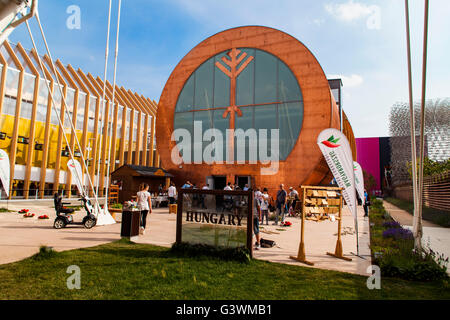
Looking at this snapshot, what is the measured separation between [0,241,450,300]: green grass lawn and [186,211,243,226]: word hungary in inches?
37.0

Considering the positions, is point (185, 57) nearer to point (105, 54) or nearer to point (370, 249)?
point (105, 54)

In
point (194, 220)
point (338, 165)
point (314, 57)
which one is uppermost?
point (314, 57)

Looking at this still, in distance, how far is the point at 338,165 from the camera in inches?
317

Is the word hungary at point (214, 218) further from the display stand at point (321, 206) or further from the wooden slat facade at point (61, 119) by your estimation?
the wooden slat facade at point (61, 119)

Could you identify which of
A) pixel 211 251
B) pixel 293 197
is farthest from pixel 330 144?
pixel 293 197

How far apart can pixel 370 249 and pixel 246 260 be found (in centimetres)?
427

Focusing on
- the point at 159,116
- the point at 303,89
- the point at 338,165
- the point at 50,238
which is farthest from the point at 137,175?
the point at 338,165

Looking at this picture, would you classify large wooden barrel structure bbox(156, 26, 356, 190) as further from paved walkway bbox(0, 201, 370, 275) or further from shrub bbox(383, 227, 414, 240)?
shrub bbox(383, 227, 414, 240)

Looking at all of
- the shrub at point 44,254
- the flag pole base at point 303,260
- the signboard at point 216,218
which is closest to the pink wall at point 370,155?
the flag pole base at point 303,260

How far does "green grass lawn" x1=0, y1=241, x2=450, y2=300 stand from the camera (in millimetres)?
4371

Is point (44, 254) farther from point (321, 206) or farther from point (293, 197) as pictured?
point (293, 197)

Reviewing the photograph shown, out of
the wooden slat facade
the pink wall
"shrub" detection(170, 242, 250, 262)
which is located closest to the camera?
"shrub" detection(170, 242, 250, 262)

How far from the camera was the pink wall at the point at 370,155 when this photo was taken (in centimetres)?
6656

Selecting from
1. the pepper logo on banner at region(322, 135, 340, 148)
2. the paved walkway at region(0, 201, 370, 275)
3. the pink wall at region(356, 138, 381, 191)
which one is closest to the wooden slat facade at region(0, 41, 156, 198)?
the paved walkway at region(0, 201, 370, 275)
